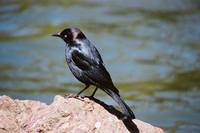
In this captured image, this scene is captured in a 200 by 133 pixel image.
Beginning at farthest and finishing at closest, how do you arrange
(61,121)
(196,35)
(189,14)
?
1. (189,14)
2. (196,35)
3. (61,121)

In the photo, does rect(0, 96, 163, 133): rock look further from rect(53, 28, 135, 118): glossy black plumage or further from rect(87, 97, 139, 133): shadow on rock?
rect(53, 28, 135, 118): glossy black plumage

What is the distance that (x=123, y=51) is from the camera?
19281 mm

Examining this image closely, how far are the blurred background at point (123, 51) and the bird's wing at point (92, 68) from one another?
535cm

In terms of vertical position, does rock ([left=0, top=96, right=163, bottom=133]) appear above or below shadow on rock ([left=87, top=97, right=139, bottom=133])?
below

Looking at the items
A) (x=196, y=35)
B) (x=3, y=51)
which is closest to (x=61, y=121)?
(x=3, y=51)

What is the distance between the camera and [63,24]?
20.6 m

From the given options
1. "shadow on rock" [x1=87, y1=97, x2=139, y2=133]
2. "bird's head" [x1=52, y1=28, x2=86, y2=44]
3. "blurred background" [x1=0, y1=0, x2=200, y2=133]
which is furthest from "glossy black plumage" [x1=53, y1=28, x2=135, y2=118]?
"blurred background" [x1=0, y1=0, x2=200, y2=133]

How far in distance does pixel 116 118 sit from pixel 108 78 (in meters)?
0.65

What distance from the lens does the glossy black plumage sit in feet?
28.1

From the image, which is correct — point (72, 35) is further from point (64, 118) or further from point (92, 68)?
point (64, 118)

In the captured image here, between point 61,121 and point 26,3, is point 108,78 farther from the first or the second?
point 26,3

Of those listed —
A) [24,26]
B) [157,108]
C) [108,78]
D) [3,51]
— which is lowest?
[108,78]

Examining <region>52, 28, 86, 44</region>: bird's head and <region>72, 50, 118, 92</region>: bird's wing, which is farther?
<region>52, 28, 86, 44</region>: bird's head

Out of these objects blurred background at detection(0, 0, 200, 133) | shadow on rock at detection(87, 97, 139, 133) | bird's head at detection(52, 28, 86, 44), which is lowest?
shadow on rock at detection(87, 97, 139, 133)
